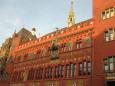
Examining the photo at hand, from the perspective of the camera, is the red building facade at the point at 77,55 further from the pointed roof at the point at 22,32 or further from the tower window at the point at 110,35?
the pointed roof at the point at 22,32

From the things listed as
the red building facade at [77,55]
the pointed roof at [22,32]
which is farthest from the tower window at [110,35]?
the pointed roof at [22,32]

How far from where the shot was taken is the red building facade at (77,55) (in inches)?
1084

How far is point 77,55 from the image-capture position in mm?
32219

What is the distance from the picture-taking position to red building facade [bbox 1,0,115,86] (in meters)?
27.5

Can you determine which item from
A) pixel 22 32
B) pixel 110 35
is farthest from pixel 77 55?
pixel 22 32

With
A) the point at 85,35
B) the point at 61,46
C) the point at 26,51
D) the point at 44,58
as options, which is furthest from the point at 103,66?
the point at 26,51

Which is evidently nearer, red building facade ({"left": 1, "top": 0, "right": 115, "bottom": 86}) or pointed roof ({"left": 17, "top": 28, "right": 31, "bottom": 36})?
red building facade ({"left": 1, "top": 0, "right": 115, "bottom": 86})

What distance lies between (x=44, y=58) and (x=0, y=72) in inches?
668

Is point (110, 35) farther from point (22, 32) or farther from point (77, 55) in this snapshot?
point (22, 32)

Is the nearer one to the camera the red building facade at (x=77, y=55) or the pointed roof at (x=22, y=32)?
the red building facade at (x=77, y=55)

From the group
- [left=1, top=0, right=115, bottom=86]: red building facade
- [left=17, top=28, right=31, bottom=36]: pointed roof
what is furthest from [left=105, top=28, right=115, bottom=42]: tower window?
[left=17, top=28, right=31, bottom=36]: pointed roof

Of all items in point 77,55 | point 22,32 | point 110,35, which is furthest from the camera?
point 22,32

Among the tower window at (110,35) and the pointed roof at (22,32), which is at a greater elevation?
the pointed roof at (22,32)

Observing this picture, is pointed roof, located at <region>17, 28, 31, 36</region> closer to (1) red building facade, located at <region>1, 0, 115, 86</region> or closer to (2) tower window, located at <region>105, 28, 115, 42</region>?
(1) red building facade, located at <region>1, 0, 115, 86</region>
